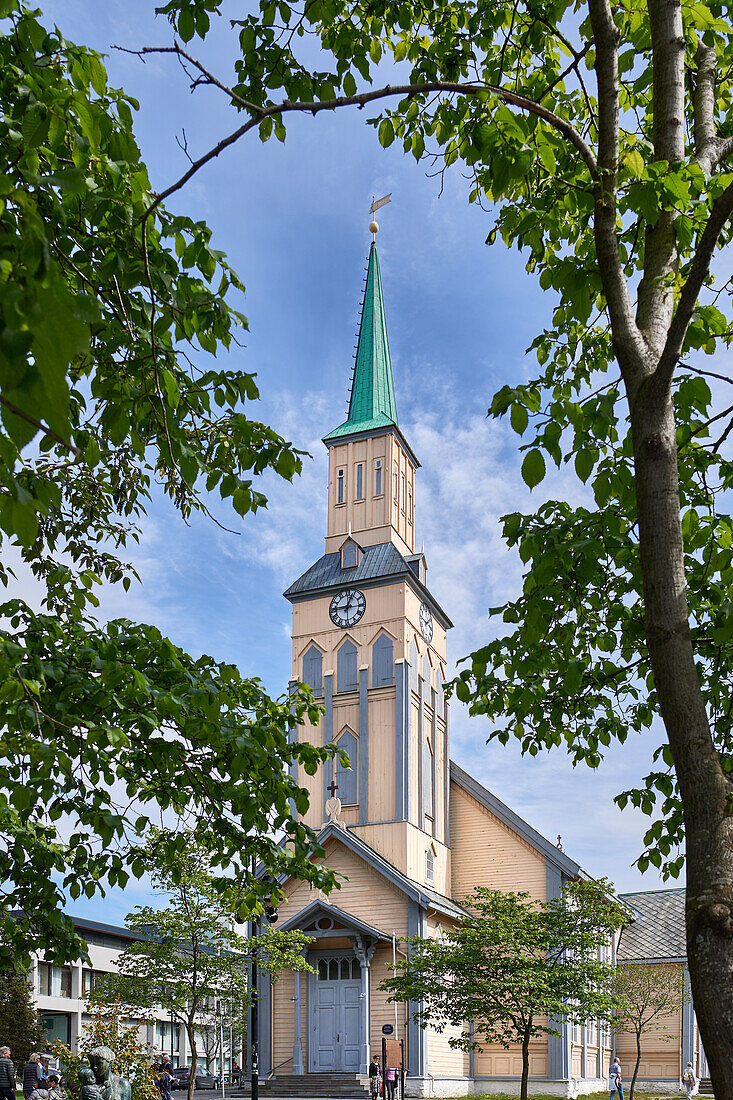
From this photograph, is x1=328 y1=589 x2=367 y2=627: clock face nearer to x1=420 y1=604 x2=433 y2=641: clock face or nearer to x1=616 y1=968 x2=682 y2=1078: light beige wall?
x1=420 y1=604 x2=433 y2=641: clock face

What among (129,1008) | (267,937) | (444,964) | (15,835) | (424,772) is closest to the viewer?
(15,835)

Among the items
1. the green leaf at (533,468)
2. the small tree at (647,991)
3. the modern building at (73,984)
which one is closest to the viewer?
the green leaf at (533,468)

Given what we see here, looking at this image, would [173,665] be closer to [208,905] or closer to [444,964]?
[444,964]

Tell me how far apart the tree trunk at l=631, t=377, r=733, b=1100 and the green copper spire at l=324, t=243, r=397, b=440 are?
34.6 m

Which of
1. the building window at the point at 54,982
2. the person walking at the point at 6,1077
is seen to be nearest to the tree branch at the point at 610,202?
the person walking at the point at 6,1077

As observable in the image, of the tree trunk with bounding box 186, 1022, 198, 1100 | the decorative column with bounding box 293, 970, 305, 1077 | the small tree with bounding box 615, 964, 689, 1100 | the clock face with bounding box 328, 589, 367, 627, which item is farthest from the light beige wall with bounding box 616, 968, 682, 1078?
the tree trunk with bounding box 186, 1022, 198, 1100

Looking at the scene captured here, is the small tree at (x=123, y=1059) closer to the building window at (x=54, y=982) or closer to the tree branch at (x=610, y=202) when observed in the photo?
the tree branch at (x=610, y=202)

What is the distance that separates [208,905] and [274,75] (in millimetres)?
22138

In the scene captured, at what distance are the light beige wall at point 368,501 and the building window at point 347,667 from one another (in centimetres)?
421

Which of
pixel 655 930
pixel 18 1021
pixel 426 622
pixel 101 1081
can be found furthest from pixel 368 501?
pixel 101 1081

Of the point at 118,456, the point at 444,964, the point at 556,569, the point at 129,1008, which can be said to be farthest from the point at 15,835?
the point at 129,1008

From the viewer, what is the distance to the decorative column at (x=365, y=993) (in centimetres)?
2997

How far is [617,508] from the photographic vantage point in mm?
7629

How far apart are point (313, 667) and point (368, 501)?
6749 mm
